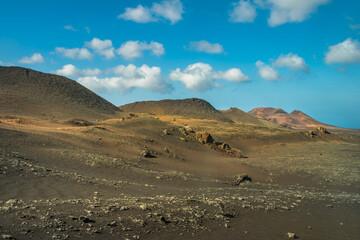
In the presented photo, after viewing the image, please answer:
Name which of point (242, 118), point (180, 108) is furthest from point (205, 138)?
point (242, 118)

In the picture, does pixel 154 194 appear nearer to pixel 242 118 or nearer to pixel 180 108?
pixel 180 108

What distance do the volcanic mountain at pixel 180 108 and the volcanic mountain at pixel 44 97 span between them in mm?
23450

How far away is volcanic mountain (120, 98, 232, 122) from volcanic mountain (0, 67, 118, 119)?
76.9 feet

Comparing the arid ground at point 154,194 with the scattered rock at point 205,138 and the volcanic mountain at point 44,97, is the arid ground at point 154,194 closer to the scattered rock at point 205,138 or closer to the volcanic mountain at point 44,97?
the scattered rock at point 205,138

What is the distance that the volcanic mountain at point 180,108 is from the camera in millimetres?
101000

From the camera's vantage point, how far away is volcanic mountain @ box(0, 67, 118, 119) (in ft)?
183

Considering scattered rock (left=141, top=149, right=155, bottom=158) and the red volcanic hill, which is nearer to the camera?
scattered rock (left=141, top=149, right=155, bottom=158)

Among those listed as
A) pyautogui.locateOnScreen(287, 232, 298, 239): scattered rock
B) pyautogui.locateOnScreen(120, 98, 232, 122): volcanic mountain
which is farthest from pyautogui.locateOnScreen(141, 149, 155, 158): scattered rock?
pyautogui.locateOnScreen(120, 98, 232, 122): volcanic mountain

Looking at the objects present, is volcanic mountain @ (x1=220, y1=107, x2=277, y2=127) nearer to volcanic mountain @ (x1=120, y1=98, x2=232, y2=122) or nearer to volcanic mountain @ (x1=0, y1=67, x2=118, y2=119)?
volcanic mountain @ (x1=120, y1=98, x2=232, y2=122)

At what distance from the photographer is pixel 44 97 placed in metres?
69.4

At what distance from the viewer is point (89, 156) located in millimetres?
14039

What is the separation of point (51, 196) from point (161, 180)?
637 cm

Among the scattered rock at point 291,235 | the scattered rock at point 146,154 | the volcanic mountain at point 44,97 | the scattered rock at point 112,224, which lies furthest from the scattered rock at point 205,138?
the volcanic mountain at point 44,97

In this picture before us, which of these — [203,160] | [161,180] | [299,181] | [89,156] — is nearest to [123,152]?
[89,156]
